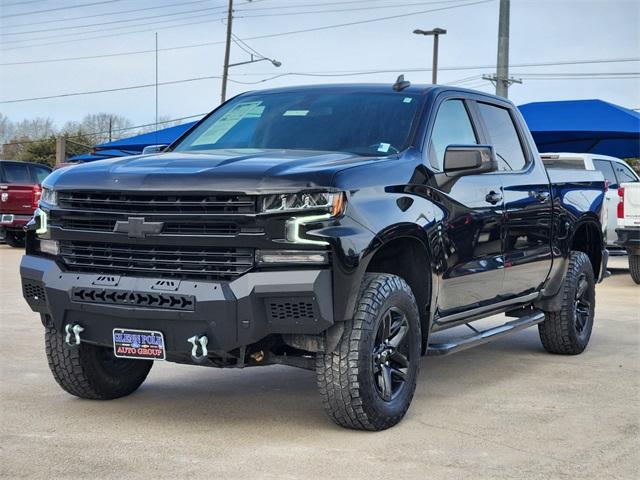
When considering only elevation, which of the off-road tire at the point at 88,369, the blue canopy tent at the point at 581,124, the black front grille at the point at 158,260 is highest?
the blue canopy tent at the point at 581,124

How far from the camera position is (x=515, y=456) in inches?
194

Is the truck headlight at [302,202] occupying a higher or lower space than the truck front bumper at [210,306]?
higher

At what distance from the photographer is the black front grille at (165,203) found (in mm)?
4895

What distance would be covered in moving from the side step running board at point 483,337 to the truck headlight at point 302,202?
1.32 m

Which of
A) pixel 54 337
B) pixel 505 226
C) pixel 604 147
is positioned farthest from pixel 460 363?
pixel 604 147

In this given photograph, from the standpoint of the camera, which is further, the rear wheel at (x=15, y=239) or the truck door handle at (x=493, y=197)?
the rear wheel at (x=15, y=239)

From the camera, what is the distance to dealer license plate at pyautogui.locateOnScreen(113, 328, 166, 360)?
16.6ft

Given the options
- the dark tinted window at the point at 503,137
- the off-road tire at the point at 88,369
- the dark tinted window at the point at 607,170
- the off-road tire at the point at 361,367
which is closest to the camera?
the off-road tire at the point at 361,367

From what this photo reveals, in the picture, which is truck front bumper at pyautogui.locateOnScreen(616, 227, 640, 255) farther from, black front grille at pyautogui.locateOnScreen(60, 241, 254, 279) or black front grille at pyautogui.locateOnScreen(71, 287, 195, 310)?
black front grille at pyautogui.locateOnScreen(71, 287, 195, 310)

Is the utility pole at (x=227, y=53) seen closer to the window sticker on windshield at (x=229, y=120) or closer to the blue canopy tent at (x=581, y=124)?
the blue canopy tent at (x=581, y=124)

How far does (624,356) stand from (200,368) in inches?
135

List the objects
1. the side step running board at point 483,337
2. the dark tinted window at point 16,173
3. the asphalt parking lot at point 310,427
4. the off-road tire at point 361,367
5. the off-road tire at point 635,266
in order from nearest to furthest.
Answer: the asphalt parking lot at point 310,427
the off-road tire at point 361,367
the side step running board at point 483,337
the off-road tire at point 635,266
the dark tinted window at point 16,173

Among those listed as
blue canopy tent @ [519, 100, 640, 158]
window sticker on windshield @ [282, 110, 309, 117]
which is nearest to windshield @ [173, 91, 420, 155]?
window sticker on windshield @ [282, 110, 309, 117]

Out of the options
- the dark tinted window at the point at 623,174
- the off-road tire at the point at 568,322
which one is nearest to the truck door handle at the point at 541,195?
the off-road tire at the point at 568,322
